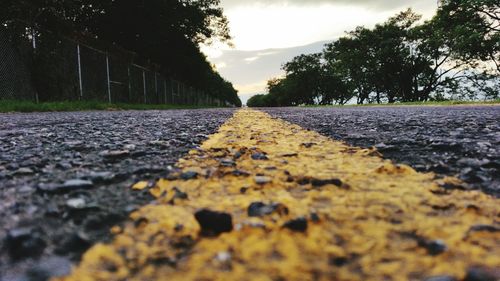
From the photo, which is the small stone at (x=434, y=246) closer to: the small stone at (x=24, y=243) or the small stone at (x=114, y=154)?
the small stone at (x=24, y=243)

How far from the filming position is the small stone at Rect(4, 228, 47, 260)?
2.45 ft

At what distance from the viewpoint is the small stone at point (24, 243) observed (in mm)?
746

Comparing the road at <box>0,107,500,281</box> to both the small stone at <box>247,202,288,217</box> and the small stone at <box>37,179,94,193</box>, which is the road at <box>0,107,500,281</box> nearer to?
Result: the small stone at <box>37,179,94,193</box>

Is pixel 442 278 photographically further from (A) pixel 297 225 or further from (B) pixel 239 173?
(B) pixel 239 173

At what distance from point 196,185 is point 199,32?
28.4 m

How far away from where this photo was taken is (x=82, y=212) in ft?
3.13

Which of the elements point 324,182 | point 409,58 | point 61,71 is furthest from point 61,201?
point 409,58

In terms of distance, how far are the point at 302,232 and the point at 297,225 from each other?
0.03 m

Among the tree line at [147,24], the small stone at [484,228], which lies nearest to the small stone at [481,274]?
the small stone at [484,228]

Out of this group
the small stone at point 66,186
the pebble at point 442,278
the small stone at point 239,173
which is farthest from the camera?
the small stone at point 239,173

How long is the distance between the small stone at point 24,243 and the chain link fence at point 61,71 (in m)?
10.6

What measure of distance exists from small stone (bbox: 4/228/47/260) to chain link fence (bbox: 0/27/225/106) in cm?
1062

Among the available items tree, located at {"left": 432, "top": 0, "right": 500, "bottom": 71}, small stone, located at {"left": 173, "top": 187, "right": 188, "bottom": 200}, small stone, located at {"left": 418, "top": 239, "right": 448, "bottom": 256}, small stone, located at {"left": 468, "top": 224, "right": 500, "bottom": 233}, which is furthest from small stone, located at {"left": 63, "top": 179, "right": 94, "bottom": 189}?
tree, located at {"left": 432, "top": 0, "right": 500, "bottom": 71}

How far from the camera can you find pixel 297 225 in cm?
84
